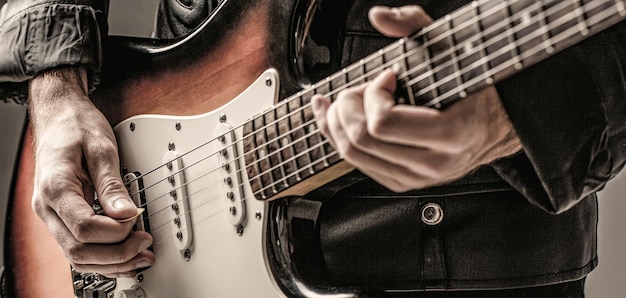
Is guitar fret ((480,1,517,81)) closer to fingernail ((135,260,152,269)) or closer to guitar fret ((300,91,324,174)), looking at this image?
guitar fret ((300,91,324,174))

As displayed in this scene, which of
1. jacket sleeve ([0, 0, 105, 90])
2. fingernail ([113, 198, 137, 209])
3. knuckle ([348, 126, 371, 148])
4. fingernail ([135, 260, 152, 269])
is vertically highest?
jacket sleeve ([0, 0, 105, 90])

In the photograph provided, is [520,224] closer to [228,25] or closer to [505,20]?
[505,20]

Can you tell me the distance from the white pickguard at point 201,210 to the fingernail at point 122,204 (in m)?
0.03

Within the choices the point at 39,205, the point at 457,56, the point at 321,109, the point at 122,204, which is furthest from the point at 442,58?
the point at 39,205

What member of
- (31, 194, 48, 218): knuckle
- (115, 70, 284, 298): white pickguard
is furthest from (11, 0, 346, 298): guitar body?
(31, 194, 48, 218): knuckle

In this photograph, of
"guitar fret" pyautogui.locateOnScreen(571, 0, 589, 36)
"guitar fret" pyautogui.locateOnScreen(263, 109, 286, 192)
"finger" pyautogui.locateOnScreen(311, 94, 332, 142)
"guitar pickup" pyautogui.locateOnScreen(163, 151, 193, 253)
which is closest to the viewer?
"guitar fret" pyautogui.locateOnScreen(571, 0, 589, 36)

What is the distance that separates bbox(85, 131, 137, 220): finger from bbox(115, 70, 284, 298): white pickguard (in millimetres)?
28

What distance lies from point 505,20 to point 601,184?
24cm

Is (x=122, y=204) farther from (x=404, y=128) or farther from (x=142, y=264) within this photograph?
(x=404, y=128)

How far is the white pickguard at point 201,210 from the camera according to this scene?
0.88 m

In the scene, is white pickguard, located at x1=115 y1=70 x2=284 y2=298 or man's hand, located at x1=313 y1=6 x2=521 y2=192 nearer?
man's hand, located at x1=313 y1=6 x2=521 y2=192

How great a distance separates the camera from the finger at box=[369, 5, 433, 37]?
25.9 inches

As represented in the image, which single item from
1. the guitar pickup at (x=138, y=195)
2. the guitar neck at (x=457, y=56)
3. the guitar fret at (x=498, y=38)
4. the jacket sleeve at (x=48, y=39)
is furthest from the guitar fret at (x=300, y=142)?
the jacket sleeve at (x=48, y=39)

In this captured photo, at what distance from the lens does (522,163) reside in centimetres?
76
